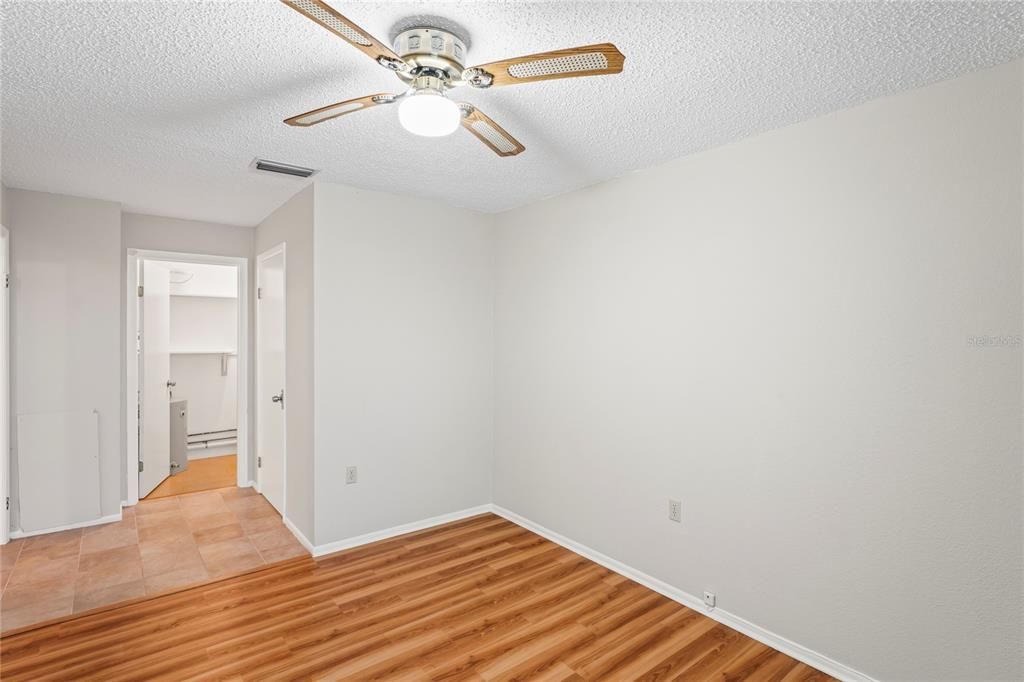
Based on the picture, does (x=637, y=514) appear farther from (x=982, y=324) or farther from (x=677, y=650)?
(x=982, y=324)

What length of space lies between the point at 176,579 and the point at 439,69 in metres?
3.22

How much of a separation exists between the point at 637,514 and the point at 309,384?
2.30m

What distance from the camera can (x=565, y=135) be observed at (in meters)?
2.59

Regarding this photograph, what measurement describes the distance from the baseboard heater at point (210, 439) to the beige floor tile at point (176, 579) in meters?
3.59

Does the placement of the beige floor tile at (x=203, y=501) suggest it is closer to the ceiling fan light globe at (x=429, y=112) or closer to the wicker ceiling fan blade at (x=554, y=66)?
the ceiling fan light globe at (x=429, y=112)

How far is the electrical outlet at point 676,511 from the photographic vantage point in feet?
9.48

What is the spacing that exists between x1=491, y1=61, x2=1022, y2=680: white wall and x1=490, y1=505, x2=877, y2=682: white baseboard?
1.7 inches

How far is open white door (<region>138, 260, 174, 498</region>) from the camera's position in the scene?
4504 millimetres

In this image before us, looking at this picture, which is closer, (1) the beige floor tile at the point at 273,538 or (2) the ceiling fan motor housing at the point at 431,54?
(2) the ceiling fan motor housing at the point at 431,54

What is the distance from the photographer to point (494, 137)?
208 centimetres

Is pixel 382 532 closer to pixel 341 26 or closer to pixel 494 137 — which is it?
pixel 494 137

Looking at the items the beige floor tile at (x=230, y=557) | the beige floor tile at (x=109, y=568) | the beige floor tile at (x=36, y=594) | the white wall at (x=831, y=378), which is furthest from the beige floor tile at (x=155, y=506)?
the white wall at (x=831, y=378)

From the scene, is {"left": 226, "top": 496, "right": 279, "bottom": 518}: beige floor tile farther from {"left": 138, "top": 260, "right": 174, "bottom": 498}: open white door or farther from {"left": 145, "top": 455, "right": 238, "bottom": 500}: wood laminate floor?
{"left": 138, "top": 260, "right": 174, "bottom": 498}: open white door

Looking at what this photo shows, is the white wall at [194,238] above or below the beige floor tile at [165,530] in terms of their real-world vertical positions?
above
